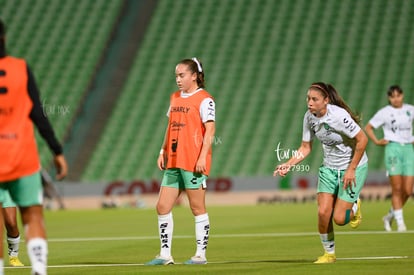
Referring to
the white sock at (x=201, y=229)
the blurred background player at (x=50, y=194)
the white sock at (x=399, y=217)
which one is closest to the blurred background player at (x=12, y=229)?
the white sock at (x=201, y=229)

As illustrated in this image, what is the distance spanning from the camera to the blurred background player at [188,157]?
10.6m

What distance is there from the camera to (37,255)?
23.4ft

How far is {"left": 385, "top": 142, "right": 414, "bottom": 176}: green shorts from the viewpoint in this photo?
54.0ft

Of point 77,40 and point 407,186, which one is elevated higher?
point 77,40

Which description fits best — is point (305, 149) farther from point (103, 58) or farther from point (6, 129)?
point (103, 58)

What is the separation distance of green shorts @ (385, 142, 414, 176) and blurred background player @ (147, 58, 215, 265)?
6.67 meters

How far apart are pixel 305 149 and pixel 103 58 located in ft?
79.8

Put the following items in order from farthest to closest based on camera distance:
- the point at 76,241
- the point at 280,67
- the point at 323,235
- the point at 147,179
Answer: the point at 280,67 → the point at 147,179 → the point at 76,241 → the point at 323,235

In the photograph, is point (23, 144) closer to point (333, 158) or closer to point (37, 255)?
point (37, 255)

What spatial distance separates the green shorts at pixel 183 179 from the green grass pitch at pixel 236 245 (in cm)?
90

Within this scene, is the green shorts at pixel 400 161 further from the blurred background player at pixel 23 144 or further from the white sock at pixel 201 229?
the blurred background player at pixel 23 144

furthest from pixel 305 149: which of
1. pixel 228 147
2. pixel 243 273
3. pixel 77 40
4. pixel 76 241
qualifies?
pixel 77 40

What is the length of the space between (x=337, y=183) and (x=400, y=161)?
20.0ft

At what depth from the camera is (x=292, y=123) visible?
30500mm
